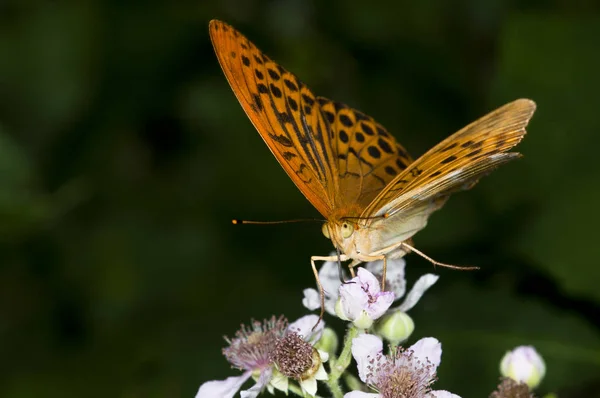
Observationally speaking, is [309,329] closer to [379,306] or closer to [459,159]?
[379,306]

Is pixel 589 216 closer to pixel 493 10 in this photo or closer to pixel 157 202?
pixel 493 10

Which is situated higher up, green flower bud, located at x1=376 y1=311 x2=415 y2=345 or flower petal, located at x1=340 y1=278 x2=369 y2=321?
flower petal, located at x1=340 y1=278 x2=369 y2=321

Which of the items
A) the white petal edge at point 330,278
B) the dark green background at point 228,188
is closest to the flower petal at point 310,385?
the white petal edge at point 330,278

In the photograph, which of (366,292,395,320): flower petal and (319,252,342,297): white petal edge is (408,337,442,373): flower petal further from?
(319,252,342,297): white petal edge

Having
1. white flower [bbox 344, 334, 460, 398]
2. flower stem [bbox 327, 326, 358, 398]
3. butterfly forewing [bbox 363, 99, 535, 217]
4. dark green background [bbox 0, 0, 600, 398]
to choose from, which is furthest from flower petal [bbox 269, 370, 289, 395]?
dark green background [bbox 0, 0, 600, 398]

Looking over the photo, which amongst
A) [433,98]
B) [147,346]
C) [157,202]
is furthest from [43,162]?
[433,98]

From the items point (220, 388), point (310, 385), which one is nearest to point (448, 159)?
point (310, 385)

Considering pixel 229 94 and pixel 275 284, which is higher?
pixel 229 94
